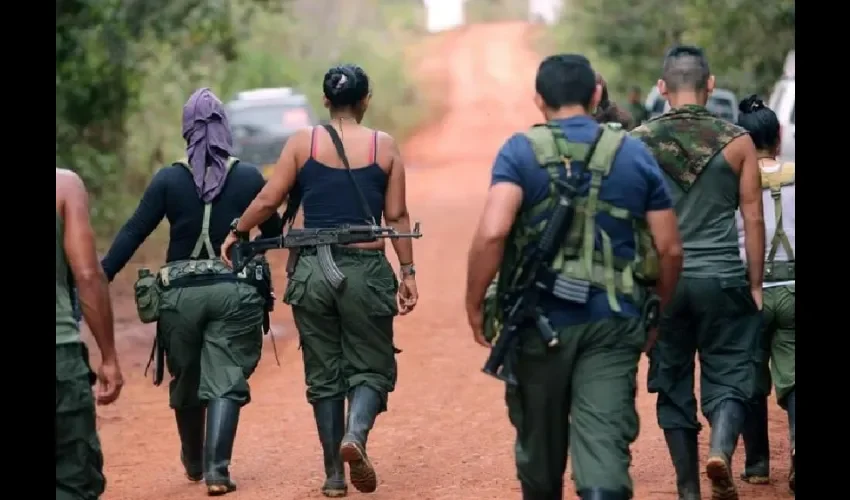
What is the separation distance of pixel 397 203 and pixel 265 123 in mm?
Result: 18460

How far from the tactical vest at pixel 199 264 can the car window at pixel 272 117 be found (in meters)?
18.0

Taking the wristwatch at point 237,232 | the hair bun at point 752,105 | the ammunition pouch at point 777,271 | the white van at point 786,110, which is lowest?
the ammunition pouch at point 777,271

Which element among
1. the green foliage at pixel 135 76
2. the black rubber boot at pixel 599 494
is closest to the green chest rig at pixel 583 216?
the black rubber boot at pixel 599 494

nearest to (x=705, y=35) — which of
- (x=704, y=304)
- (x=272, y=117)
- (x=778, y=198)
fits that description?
(x=272, y=117)

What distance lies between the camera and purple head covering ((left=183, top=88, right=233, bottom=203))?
782 cm

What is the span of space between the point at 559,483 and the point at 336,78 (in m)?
2.67

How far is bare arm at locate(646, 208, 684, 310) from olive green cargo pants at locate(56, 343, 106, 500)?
210 cm

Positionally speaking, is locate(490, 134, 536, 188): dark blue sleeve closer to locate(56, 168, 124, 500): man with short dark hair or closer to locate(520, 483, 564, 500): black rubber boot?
locate(520, 483, 564, 500): black rubber boot

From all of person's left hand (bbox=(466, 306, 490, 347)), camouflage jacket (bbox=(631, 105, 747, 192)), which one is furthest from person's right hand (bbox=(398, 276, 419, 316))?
person's left hand (bbox=(466, 306, 490, 347))

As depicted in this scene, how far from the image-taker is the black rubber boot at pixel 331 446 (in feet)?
25.3

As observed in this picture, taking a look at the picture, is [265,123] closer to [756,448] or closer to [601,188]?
[756,448]

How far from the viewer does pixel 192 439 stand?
8.20m

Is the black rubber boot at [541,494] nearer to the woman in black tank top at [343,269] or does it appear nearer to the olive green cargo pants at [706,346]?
the olive green cargo pants at [706,346]
